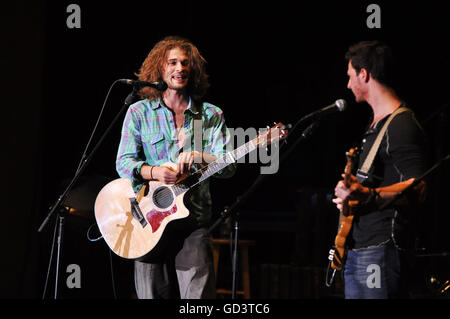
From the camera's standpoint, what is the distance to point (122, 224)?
338 centimetres

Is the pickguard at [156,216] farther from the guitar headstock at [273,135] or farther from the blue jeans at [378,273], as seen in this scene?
the blue jeans at [378,273]

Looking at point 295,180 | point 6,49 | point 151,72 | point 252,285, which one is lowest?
point 252,285

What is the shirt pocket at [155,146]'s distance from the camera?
3.30 metres

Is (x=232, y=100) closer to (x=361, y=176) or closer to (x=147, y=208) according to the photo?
(x=147, y=208)

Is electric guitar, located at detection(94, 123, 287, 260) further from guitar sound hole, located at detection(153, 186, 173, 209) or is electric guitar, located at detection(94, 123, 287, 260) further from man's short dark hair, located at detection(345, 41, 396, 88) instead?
man's short dark hair, located at detection(345, 41, 396, 88)

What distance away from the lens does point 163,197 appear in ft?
10.6

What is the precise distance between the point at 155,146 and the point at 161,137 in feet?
0.23

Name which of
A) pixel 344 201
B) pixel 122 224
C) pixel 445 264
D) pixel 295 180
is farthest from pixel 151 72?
pixel 295 180

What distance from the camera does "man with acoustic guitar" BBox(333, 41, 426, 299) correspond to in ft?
8.09

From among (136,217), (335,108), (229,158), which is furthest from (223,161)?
(335,108)

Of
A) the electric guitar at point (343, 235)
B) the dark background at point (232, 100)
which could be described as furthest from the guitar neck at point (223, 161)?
the dark background at point (232, 100)
